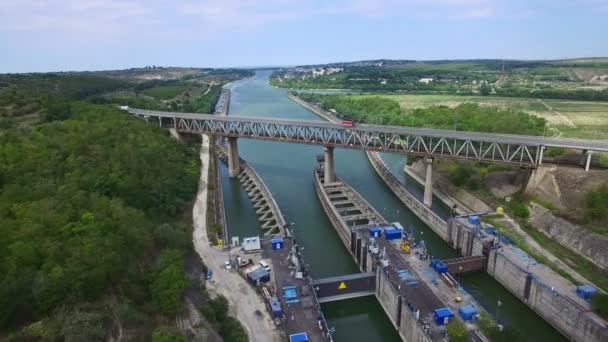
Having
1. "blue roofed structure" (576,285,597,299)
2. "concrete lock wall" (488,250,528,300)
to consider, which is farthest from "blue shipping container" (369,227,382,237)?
"blue roofed structure" (576,285,597,299)

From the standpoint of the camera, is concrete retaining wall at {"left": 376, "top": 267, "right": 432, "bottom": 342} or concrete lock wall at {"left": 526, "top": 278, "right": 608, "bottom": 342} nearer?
concrete lock wall at {"left": 526, "top": 278, "right": 608, "bottom": 342}

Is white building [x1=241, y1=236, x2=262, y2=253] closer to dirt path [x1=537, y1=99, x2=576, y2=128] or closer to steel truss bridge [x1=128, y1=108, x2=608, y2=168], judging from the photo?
steel truss bridge [x1=128, y1=108, x2=608, y2=168]

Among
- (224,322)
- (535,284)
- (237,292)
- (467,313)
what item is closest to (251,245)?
(237,292)

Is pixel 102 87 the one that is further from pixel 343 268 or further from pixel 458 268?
pixel 458 268

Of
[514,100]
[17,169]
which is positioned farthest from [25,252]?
[514,100]

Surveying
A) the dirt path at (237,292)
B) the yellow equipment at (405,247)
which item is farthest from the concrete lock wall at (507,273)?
the dirt path at (237,292)

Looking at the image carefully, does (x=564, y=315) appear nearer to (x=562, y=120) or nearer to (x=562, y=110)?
(x=562, y=120)

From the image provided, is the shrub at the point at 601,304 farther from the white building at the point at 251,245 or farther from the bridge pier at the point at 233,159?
the bridge pier at the point at 233,159
